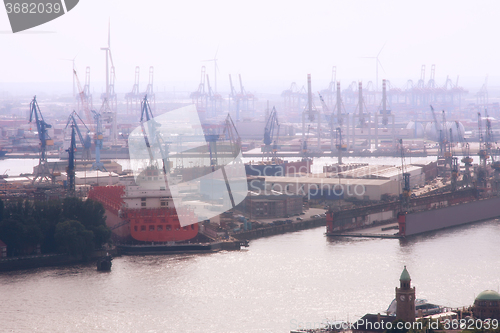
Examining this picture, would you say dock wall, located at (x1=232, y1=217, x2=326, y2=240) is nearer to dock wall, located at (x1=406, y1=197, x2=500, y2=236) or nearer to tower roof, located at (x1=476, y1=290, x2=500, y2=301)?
Result: dock wall, located at (x1=406, y1=197, x2=500, y2=236)

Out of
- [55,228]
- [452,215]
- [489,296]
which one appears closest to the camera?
[489,296]

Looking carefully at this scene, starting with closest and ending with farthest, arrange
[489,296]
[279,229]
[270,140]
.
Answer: [489,296]
[279,229]
[270,140]

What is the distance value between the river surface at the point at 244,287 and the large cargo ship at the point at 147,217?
0.50m

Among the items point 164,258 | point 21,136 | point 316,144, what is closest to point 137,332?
point 164,258

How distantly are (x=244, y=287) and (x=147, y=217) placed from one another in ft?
8.66

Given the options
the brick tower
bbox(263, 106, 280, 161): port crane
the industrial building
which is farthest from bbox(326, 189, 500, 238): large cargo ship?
bbox(263, 106, 280, 161): port crane

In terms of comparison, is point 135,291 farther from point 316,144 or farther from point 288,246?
point 316,144

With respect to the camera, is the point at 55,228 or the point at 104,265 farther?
the point at 55,228

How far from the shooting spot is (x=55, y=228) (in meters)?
10.2

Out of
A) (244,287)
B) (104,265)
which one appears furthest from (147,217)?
(244,287)

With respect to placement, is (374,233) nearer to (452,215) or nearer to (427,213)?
(427,213)

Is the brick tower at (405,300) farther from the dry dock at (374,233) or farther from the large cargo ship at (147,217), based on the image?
the dry dock at (374,233)

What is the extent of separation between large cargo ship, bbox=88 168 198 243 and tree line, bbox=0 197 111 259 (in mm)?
382

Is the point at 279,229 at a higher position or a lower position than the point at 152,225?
lower
